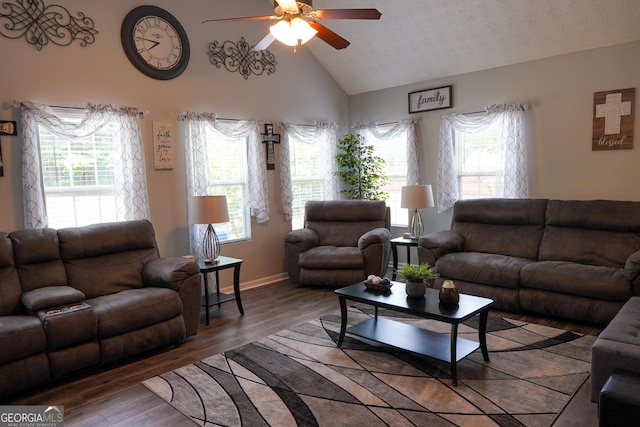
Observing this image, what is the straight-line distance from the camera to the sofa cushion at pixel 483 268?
4.02m

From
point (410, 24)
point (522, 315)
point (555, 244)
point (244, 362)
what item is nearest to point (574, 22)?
point (410, 24)

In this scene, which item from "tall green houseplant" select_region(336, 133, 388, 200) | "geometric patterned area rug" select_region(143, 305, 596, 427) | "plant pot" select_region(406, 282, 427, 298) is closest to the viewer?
"geometric patterned area rug" select_region(143, 305, 596, 427)

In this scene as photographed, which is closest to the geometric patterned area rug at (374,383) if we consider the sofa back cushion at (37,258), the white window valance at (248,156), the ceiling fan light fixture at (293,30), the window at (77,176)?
the sofa back cushion at (37,258)

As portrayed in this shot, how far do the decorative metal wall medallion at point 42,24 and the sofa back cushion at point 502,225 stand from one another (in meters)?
4.27

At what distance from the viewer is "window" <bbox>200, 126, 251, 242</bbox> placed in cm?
494

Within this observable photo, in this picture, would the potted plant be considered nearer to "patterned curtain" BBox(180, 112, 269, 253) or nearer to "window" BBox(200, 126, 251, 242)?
"patterned curtain" BBox(180, 112, 269, 253)

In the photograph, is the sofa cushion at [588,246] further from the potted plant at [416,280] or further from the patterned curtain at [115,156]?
the patterned curtain at [115,156]

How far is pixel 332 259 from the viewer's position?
193 inches

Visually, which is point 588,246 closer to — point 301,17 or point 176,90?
point 301,17

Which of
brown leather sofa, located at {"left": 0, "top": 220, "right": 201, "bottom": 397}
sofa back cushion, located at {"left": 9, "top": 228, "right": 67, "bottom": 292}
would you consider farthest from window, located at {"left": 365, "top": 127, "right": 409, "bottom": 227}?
sofa back cushion, located at {"left": 9, "top": 228, "right": 67, "bottom": 292}

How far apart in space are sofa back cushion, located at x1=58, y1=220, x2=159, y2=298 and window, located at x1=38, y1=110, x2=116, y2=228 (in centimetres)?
37

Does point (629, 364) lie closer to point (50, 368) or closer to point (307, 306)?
point (307, 306)

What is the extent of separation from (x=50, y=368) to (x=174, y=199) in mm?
2155

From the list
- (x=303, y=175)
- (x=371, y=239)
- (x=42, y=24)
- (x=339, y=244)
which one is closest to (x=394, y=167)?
(x=303, y=175)
